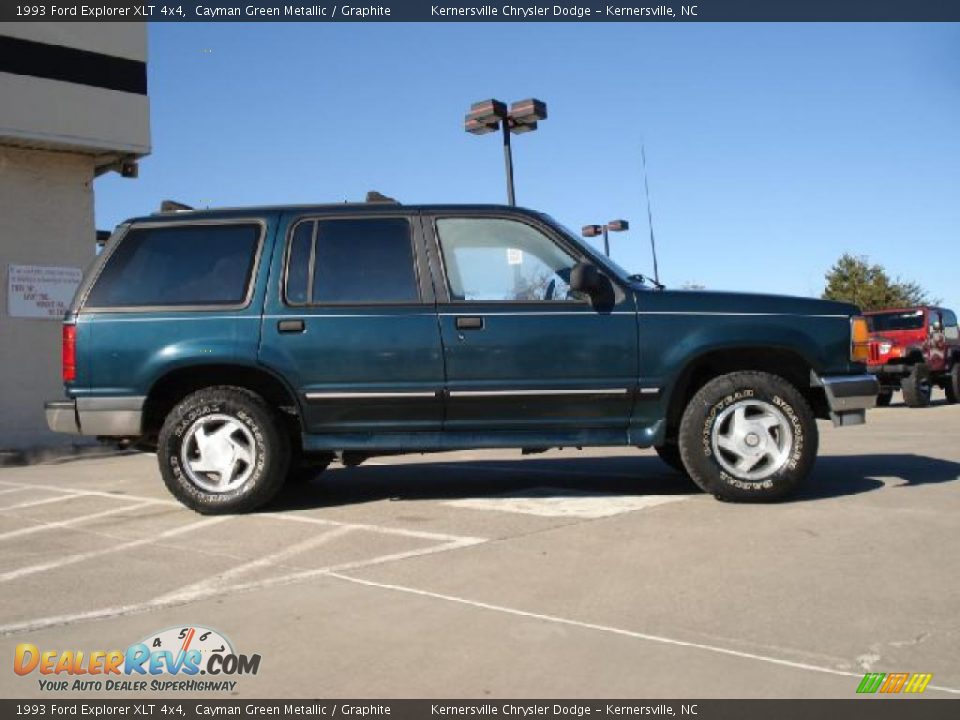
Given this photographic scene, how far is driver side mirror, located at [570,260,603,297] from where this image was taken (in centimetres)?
498

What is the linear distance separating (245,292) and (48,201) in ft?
28.9

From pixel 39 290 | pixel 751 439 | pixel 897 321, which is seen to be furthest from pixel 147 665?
pixel 897 321

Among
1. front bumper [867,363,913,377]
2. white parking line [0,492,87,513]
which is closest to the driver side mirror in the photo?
white parking line [0,492,87,513]

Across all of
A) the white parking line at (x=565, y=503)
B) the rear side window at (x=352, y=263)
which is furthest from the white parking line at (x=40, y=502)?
the white parking line at (x=565, y=503)

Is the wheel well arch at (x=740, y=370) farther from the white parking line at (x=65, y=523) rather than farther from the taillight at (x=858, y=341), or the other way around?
the white parking line at (x=65, y=523)

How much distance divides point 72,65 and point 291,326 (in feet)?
30.1

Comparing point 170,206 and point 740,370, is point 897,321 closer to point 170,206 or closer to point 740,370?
point 740,370

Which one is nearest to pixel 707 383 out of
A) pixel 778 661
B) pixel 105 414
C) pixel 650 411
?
pixel 650 411

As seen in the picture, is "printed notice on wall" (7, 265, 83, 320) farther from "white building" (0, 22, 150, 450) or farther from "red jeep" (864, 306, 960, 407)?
"red jeep" (864, 306, 960, 407)

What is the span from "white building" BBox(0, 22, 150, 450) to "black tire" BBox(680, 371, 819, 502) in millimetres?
10388

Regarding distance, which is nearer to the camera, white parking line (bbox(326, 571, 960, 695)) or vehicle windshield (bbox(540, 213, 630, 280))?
white parking line (bbox(326, 571, 960, 695))

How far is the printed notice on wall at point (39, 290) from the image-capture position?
12062 mm

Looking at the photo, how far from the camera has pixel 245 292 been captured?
17.4 ft
